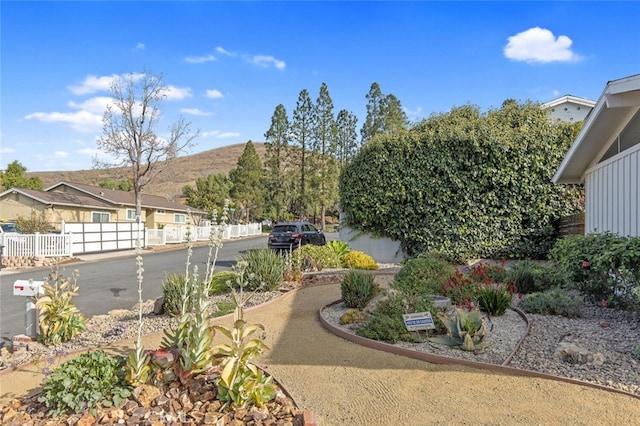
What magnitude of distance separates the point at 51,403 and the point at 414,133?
1237 cm

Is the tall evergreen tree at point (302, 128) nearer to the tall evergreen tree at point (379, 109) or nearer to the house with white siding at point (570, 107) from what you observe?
the tall evergreen tree at point (379, 109)

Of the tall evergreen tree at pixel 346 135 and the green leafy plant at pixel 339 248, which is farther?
the tall evergreen tree at pixel 346 135

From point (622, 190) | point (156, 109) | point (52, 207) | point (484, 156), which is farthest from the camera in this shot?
point (156, 109)

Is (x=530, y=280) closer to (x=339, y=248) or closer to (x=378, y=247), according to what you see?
(x=339, y=248)

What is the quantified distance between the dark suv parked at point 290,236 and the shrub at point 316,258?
3577 mm

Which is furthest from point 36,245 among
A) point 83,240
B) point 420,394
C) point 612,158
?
point 612,158

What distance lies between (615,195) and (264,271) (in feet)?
22.5

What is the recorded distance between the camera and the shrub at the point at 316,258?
420 inches

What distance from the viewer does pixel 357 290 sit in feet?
21.7

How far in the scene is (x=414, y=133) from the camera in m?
13.5

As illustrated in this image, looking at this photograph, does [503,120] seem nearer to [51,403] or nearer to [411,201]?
[411,201]

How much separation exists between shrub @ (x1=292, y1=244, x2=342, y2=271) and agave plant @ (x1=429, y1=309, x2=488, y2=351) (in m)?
6.04

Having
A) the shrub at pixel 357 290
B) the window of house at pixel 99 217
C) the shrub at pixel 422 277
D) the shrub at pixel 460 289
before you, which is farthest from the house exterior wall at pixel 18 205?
the shrub at pixel 460 289

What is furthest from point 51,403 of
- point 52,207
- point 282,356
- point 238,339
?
point 52,207
